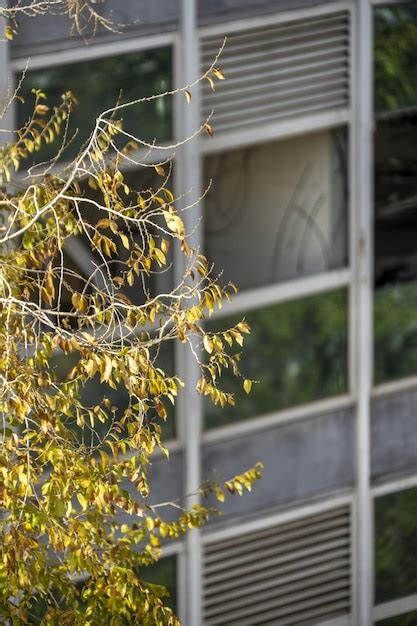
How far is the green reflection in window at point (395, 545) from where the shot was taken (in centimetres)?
1531

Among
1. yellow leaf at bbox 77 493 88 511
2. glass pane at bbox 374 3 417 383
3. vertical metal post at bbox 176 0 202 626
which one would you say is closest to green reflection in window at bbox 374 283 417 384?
glass pane at bbox 374 3 417 383

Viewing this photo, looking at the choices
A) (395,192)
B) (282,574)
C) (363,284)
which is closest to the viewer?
(363,284)

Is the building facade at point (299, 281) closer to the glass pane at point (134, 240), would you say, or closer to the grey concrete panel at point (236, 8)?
the grey concrete panel at point (236, 8)

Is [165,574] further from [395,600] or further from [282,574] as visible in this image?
[395,600]

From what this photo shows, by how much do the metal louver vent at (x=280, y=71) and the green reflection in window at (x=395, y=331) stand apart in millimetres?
1859

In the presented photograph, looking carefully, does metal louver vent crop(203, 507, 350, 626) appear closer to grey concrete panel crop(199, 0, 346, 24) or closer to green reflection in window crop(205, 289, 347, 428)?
green reflection in window crop(205, 289, 347, 428)

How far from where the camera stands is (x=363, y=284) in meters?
14.5

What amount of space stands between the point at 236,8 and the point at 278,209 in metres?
1.84

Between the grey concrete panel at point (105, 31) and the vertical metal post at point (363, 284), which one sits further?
the vertical metal post at point (363, 284)

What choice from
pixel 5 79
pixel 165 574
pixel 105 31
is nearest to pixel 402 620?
pixel 165 574

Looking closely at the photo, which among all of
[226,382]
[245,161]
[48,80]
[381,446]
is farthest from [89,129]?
[381,446]

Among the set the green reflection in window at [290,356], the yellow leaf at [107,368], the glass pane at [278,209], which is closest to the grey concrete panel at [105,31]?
the glass pane at [278,209]

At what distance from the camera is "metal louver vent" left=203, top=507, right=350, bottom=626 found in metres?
14.4

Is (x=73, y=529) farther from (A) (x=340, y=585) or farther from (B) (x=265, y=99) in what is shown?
(A) (x=340, y=585)
